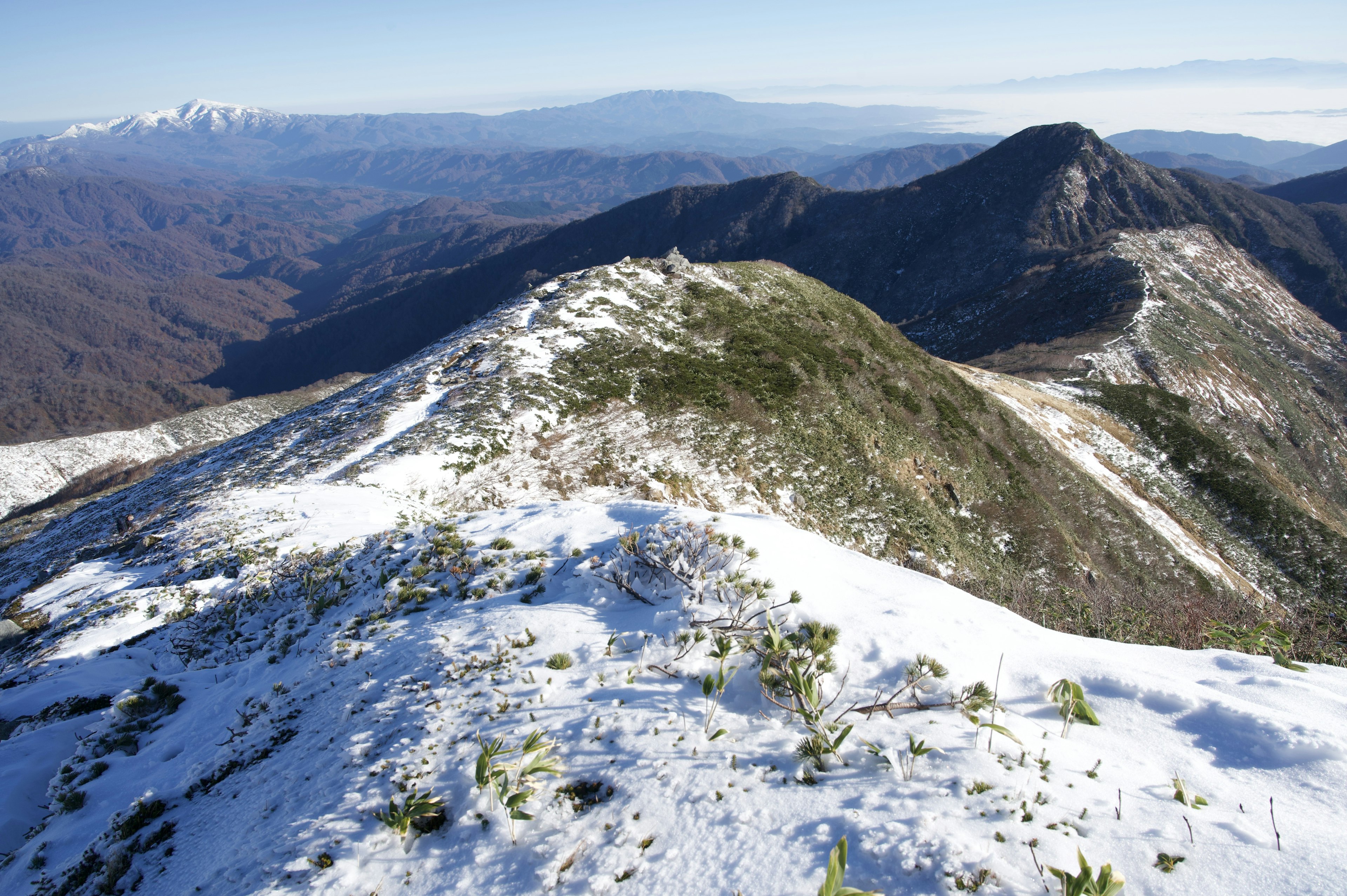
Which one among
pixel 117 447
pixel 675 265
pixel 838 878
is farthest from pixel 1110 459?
pixel 117 447

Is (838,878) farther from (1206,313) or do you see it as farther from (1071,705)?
(1206,313)

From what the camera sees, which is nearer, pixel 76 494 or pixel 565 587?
pixel 565 587

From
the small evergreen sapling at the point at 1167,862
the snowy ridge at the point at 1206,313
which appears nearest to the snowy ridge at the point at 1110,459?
the snowy ridge at the point at 1206,313

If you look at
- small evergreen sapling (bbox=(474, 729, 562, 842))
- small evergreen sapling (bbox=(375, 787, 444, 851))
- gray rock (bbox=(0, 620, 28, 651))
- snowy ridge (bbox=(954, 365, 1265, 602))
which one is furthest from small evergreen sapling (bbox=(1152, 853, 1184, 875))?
snowy ridge (bbox=(954, 365, 1265, 602))

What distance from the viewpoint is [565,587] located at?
9250 millimetres

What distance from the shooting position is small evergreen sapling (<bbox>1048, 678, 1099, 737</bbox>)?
608cm

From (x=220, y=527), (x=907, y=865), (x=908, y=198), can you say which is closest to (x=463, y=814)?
(x=907, y=865)

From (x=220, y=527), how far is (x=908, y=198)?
7304 inches

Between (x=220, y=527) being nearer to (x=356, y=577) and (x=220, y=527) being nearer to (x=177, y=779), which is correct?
(x=356, y=577)

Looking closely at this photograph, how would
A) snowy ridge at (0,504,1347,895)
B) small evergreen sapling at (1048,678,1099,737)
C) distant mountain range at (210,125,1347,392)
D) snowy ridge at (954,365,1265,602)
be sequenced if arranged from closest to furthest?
1. snowy ridge at (0,504,1347,895)
2. small evergreen sapling at (1048,678,1099,737)
3. snowy ridge at (954,365,1265,602)
4. distant mountain range at (210,125,1347,392)

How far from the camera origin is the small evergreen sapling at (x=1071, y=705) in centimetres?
608

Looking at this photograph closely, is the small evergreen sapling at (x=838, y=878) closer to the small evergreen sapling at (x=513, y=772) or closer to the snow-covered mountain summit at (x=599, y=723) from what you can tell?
the snow-covered mountain summit at (x=599, y=723)

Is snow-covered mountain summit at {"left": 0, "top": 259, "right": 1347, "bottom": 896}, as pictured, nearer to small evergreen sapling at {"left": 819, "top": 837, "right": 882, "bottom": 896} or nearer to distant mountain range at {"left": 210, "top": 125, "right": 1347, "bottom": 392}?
small evergreen sapling at {"left": 819, "top": 837, "right": 882, "bottom": 896}

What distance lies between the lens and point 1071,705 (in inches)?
239
